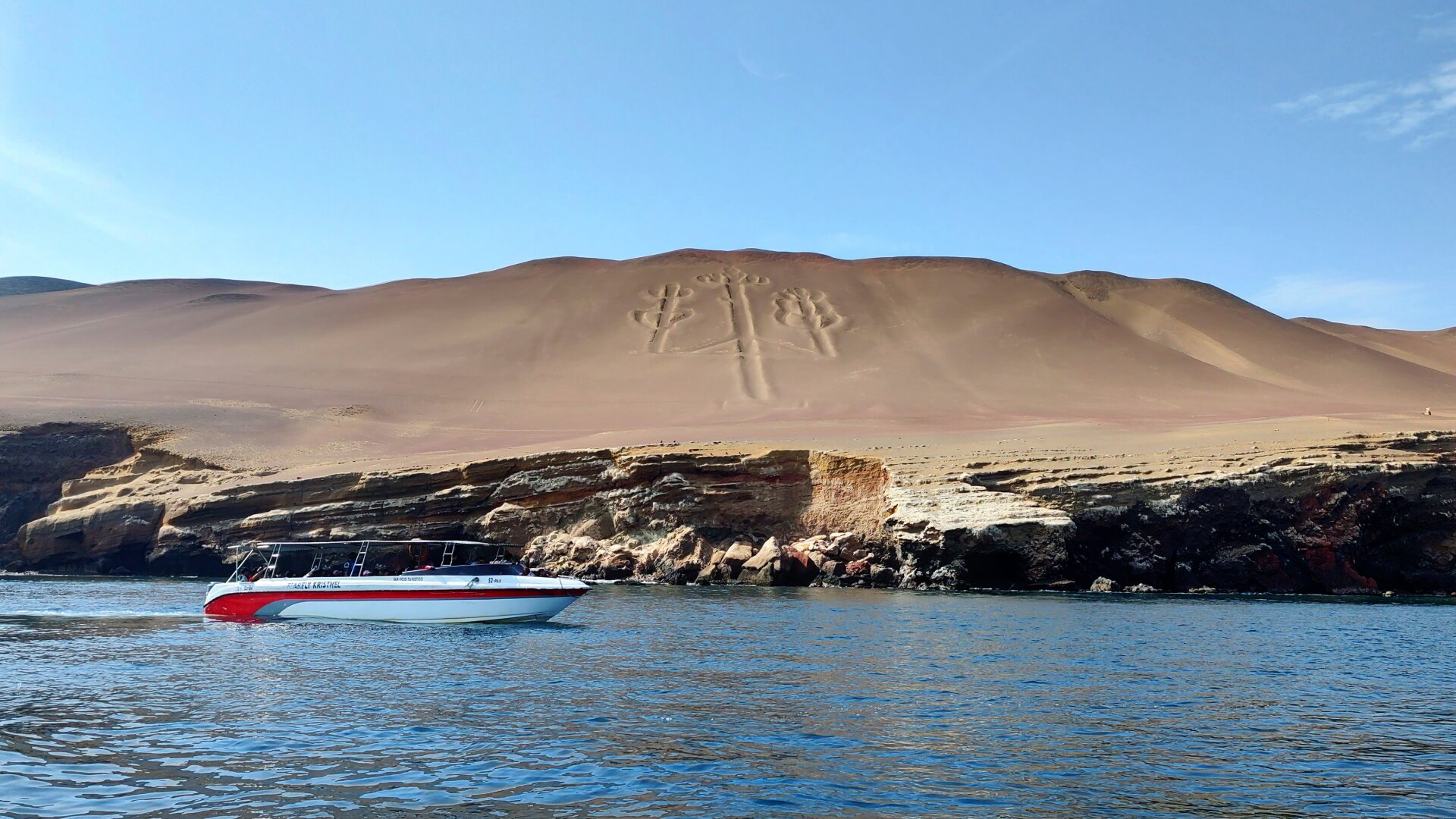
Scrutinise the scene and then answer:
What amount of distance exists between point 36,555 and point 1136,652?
45478 mm

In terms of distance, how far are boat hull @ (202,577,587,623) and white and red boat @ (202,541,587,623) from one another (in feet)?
0.06

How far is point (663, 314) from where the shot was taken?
94.9 metres

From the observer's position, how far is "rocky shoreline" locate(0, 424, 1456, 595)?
38281 millimetres

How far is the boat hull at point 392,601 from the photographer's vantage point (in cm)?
2766

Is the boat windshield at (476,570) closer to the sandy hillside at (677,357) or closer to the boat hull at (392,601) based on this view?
the boat hull at (392,601)

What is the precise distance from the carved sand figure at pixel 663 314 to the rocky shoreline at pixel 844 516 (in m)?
40.0

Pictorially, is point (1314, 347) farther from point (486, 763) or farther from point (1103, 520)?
point (486, 763)

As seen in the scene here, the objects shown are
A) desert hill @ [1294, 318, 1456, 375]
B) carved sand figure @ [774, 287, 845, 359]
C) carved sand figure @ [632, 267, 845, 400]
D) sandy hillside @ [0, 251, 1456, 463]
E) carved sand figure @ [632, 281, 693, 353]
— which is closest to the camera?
sandy hillside @ [0, 251, 1456, 463]

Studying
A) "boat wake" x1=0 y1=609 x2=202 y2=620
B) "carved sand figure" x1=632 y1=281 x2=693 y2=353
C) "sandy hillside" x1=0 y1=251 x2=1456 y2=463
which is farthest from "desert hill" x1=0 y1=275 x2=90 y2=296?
"boat wake" x1=0 y1=609 x2=202 y2=620

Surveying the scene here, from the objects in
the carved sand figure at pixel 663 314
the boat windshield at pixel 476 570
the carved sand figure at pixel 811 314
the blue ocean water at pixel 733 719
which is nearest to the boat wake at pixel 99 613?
the blue ocean water at pixel 733 719

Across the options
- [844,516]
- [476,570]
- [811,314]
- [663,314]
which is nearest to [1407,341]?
[811,314]

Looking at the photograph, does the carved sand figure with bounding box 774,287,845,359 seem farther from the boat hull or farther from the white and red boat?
the boat hull

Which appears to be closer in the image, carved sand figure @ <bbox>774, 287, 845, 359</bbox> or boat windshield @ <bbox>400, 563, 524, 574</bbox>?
boat windshield @ <bbox>400, 563, 524, 574</bbox>

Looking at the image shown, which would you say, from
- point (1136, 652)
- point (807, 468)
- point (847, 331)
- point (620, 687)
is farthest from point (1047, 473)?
point (847, 331)
